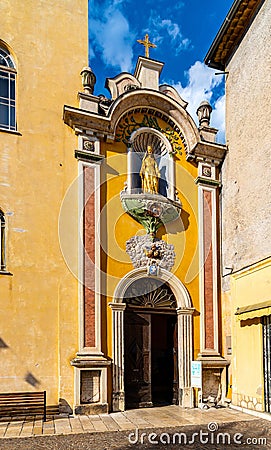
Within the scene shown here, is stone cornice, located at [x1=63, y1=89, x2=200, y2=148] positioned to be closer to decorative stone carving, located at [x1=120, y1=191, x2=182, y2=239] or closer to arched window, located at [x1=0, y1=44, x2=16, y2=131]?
arched window, located at [x1=0, y1=44, x2=16, y2=131]

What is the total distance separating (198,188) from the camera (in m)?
13.5

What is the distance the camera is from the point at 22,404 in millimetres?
10461

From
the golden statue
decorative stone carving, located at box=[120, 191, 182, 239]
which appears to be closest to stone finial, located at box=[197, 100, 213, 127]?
the golden statue

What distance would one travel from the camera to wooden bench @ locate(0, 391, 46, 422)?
Result: 10367 mm

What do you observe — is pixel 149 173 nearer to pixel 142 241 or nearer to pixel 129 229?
pixel 129 229

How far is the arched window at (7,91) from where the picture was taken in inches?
463

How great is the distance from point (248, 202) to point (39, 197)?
509 centimetres

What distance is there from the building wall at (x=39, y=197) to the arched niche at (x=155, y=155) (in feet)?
5.22

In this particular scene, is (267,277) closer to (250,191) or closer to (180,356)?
(250,191)

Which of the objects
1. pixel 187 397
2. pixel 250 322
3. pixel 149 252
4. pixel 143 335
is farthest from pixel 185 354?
pixel 149 252

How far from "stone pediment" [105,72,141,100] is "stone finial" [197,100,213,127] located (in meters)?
1.99

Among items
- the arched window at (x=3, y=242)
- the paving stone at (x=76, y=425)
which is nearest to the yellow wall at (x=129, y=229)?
the paving stone at (x=76, y=425)

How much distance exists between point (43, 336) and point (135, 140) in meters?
5.53

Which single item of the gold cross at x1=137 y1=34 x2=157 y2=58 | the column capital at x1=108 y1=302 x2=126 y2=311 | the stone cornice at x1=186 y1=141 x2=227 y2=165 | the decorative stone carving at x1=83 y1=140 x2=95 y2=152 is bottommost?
the column capital at x1=108 y1=302 x2=126 y2=311
